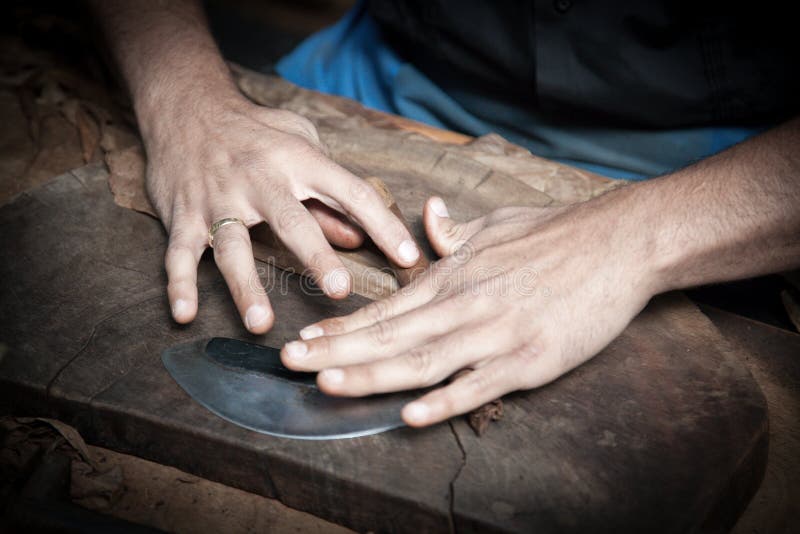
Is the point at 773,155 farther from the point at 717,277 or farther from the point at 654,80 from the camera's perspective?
the point at 654,80

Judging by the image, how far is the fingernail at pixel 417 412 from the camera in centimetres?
81

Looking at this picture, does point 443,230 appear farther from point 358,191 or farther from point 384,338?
point 384,338

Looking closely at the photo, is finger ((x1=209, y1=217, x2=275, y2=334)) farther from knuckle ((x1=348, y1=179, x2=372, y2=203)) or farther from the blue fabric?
the blue fabric

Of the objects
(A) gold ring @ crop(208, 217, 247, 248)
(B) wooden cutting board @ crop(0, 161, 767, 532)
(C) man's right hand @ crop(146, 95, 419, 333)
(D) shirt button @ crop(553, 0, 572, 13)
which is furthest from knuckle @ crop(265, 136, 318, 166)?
(D) shirt button @ crop(553, 0, 572, 13)

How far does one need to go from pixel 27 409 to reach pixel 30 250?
304 mm

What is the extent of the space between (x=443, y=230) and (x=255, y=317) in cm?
35

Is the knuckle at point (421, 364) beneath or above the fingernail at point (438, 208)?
beneath

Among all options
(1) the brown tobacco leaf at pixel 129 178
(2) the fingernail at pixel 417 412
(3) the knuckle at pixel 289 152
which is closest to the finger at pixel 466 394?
(2) the fingernail at pixel 417 412

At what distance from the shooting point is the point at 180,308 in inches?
39.1

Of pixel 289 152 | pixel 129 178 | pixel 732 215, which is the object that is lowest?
pixel 129 178

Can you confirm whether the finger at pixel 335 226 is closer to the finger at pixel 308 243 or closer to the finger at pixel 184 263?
the finger at pixel 308 243

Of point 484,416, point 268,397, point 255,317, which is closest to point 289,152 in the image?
point 255,317

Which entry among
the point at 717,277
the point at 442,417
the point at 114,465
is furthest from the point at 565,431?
the point at 114,465

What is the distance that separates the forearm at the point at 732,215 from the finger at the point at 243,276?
0.57 meters
